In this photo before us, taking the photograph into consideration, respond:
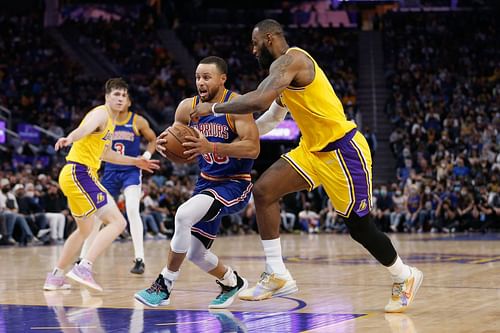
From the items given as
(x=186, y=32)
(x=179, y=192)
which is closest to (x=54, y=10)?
(x=186, y=32)

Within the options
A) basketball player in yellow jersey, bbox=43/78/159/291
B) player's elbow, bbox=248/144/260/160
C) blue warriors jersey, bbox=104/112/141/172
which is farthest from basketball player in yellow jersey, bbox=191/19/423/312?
blue warriors jersey, bbox=104/112/141/172

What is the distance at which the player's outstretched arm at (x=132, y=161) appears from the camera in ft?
26.0

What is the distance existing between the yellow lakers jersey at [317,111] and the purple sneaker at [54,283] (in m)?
2.98

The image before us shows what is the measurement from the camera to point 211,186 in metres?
6.04

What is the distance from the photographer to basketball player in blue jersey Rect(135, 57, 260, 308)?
5.82m

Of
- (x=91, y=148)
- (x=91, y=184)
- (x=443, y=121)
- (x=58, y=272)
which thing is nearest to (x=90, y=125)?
(x=91, y=148)

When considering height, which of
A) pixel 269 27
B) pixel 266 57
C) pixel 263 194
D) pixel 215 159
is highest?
pixel 269 27

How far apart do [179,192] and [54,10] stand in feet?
47.3

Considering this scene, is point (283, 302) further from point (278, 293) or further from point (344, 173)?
point (344, 173)

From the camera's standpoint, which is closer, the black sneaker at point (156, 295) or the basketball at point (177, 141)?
the basketball at point (177, 141)

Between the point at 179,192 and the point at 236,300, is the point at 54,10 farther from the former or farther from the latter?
the point at 236,300

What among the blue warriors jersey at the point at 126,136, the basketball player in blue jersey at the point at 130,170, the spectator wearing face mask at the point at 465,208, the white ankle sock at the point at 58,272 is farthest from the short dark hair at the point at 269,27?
the spectator wearing face mask at the point at 465,208

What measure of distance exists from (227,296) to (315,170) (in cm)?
116

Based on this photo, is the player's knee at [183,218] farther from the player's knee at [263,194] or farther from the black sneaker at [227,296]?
the black sneaker at [227,296]
